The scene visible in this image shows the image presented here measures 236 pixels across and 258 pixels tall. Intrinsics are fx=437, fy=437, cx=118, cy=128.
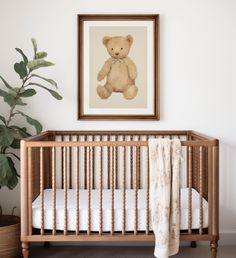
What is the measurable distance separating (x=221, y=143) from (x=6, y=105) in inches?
68.4

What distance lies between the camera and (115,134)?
3.46 meters

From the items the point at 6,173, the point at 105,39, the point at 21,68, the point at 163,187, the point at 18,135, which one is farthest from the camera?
the point at 105,39

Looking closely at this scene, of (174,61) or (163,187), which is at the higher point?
(174,61)

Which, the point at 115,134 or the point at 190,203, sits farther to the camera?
the point at 115,134

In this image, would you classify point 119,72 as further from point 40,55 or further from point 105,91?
point 40,55

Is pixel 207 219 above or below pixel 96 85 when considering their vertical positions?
below

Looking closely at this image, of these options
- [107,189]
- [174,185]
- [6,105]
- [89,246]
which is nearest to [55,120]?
[6,105]

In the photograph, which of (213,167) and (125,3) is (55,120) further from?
(213,167)

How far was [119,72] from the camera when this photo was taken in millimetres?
3473

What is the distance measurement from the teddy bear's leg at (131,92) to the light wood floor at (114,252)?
1.18 meters

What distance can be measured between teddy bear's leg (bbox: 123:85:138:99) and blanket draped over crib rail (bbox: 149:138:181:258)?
36.1 inches

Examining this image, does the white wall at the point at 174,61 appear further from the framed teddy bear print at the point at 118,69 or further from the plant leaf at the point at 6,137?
the plant leaf at the point at 6,137

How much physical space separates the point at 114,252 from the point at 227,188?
40.5 inches

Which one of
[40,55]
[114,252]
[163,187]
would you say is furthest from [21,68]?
[114,252]
